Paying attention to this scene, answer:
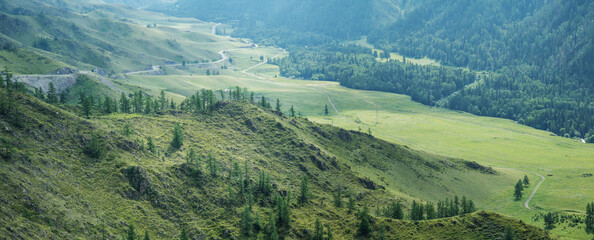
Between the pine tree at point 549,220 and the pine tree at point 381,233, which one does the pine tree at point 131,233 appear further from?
the pine tree at point 549,220

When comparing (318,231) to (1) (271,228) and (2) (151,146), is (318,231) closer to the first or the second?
(1) (271,228)

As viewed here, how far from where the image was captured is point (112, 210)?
12156 centimetres

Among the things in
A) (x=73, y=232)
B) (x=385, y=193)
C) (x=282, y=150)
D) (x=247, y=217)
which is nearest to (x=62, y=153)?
(x=73, y=232)

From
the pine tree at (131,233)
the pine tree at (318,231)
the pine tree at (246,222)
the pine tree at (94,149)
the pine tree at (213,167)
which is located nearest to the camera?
the pine tree at (131,233)

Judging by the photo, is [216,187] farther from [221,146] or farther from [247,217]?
[221,146]

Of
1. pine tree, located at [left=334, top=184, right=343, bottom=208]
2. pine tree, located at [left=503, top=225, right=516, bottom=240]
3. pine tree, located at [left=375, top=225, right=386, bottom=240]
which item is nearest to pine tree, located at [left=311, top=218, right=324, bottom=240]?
pine tree, located at [left=375, top=225, right=386, bottom=240]

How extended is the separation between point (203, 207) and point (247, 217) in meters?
15.6

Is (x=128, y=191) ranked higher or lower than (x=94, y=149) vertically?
lower

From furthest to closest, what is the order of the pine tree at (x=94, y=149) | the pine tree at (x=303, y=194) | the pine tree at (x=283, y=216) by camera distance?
the pine tree at (x=303, y=194)
the pine tree at (x=283, y=216)
the pine tree at (x=94, y=149)

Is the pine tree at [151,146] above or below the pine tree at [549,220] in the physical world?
above

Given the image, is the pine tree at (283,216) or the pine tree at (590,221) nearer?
the pine tree at (283,216)

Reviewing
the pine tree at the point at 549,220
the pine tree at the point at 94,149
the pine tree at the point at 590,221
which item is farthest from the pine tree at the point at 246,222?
the pine tree at the point at 590,221

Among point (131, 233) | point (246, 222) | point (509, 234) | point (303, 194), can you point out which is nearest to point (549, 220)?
point (509, 234)

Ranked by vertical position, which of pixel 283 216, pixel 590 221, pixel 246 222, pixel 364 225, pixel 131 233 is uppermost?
pixel 131 233
